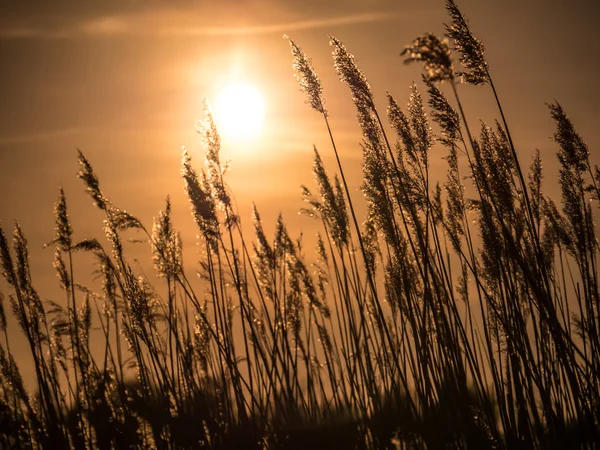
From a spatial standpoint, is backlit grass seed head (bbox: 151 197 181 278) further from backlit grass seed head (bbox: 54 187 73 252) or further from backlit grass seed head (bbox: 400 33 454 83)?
backlit grass seed head (bbox: 400 33 454 83)

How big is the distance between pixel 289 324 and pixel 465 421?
3.46 m

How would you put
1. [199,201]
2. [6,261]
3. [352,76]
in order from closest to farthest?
[352,76] < [199,201] < [6,261]

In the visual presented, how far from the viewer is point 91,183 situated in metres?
5.79

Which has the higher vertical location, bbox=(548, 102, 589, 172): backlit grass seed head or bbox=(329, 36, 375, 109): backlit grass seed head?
bbox=(329, 36, 375, 109): backlit grass seed head

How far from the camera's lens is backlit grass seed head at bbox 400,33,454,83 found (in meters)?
3.64

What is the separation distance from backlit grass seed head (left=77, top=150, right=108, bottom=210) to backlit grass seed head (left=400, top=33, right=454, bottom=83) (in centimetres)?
352

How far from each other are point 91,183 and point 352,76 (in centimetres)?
285

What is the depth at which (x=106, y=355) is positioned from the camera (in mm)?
6781

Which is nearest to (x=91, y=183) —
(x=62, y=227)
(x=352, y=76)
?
(x=62, y=227)

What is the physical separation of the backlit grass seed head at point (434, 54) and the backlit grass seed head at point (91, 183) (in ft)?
11.5

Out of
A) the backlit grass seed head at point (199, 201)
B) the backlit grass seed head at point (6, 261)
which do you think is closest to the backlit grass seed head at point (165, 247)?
the backlit grass seed head at point (199, 201)

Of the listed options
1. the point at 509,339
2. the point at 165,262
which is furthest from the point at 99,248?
the point at 509,339

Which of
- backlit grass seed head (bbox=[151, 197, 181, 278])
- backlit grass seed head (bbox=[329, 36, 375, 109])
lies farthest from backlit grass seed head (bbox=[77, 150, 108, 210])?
backlit grass seed head (bbox=[329, 36, 375, 109])

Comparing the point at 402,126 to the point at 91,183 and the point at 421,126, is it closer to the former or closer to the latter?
the point at 421,126
